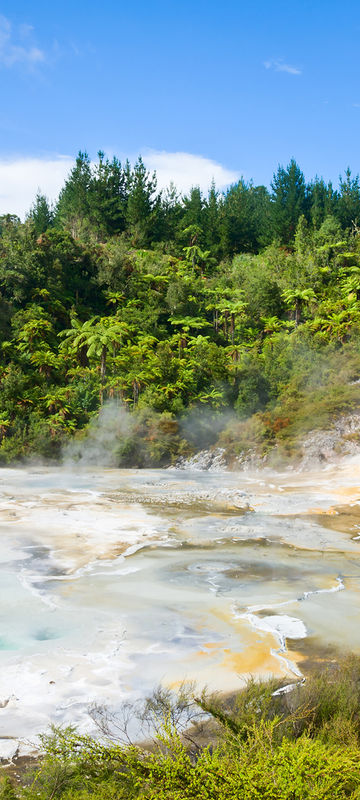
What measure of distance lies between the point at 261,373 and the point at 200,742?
2073 cm

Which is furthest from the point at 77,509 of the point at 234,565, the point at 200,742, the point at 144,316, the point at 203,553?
the point at 144,316

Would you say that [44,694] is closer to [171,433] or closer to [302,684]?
[302,684]

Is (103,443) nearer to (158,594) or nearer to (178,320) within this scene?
(178,320)

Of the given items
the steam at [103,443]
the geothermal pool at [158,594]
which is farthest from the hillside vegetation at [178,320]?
the geothermal pool at [158,594]

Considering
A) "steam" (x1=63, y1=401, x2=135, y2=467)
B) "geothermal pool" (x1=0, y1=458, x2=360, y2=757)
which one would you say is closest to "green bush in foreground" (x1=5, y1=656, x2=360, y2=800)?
"geothermal pool" (x1=0, y1=458, x2=360, y2=757)

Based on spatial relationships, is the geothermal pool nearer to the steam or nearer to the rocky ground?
the rocky ground

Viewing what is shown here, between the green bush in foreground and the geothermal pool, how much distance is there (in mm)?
→ 771

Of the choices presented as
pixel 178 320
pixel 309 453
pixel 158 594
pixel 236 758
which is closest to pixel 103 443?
pixel 309 453

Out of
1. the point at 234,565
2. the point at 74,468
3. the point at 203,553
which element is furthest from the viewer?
the point at 74,468

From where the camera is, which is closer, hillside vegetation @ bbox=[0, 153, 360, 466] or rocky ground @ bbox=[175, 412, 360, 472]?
rocky ground @ bbox=[175, 412, 360, 472]

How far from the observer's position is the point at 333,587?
8.09 meters

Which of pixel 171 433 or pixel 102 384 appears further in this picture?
pixel 102 384

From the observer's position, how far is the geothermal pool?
5.39m

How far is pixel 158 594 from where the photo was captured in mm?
7848
